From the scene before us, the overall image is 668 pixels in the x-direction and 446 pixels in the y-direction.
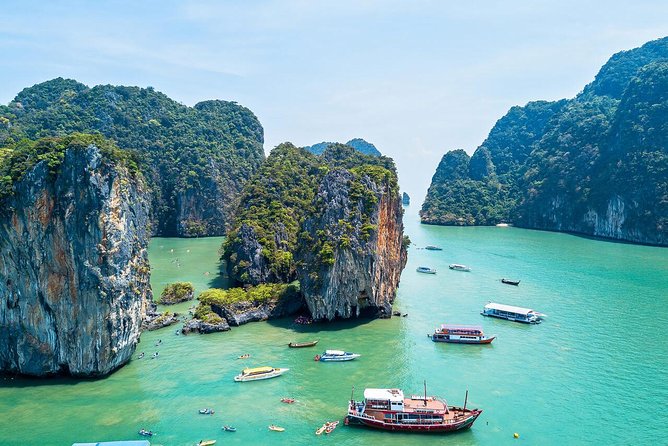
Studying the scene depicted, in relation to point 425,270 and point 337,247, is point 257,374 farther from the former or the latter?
point 425,270

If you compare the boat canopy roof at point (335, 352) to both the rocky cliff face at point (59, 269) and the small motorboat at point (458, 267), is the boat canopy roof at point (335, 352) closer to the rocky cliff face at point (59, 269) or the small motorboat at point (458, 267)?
the rocky cliff face at point (59, 269)

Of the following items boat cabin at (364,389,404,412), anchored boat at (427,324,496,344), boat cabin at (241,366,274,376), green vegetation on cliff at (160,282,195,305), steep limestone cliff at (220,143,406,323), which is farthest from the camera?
green vegetation on cliff at (160,282,195,305)

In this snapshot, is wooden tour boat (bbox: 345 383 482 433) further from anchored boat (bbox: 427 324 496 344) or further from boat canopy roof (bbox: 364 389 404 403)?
anchored boat (bbox: 427 324 496 344)

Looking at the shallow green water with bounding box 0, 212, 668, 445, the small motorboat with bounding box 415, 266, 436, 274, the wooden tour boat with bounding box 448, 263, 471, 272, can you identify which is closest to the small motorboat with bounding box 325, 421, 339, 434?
the shallow green water with bounding box 0, 212, 668, 445

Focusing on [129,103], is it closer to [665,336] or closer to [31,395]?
[31,395]

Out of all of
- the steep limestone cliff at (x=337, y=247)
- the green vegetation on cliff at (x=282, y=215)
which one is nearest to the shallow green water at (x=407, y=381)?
the steep limestone cliff at (x=337, y=247)
